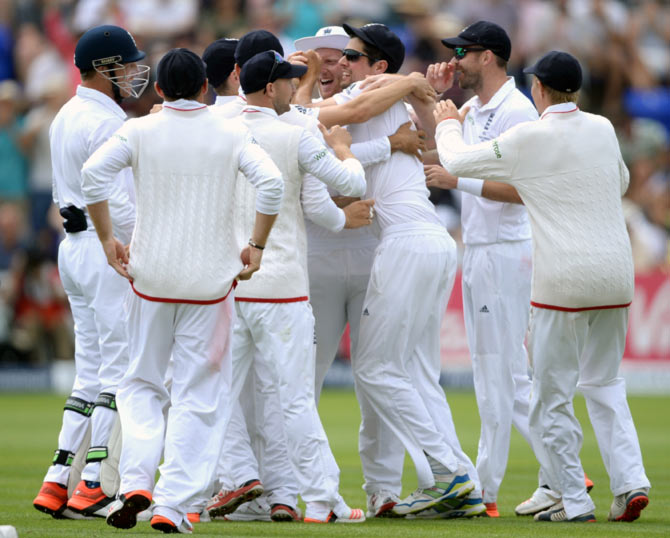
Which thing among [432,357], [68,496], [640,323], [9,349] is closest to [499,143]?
[432,357]

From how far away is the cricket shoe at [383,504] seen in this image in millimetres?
8156

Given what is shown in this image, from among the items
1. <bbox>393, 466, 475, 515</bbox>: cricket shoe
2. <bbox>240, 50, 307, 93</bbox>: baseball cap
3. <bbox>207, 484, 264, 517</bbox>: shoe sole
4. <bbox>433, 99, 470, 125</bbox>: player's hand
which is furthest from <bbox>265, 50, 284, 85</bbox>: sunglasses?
<bbox>393, 466, 475, 515</bbox>: cricket shoe

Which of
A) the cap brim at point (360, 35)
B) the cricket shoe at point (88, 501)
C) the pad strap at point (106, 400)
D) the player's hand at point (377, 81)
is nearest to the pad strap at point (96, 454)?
the cricket shoe at point (88, 501)

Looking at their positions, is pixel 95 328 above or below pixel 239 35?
above

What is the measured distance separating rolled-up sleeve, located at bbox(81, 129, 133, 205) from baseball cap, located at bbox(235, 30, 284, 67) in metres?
1.36

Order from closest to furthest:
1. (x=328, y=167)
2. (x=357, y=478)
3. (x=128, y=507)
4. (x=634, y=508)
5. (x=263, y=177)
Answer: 1. (x=128, y=507)
2. (x=263, y=177)
3. (x=328, y=167)
4. (x=634, y=508)
5. (x=357, y=478)

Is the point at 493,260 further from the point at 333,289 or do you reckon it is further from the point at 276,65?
the point at 276,65

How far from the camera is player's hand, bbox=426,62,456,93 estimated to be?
8.67m

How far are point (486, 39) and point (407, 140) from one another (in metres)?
0.99

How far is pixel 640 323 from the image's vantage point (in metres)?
18.6

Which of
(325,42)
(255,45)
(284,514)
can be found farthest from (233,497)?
(325,42)

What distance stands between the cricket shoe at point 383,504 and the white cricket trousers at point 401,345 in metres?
0.05

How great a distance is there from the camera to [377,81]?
820 centimetres

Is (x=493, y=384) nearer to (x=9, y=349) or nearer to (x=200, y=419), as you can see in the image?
(x=200, y=419)
